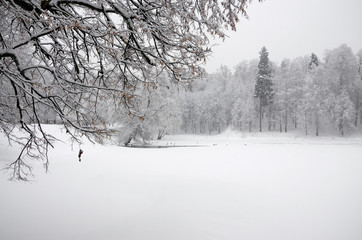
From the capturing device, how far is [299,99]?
3731 centimetres

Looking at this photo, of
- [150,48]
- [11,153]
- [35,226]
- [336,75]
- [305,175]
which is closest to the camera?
[150,48]

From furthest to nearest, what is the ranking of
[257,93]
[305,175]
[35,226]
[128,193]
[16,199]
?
[257,93], [305,175], [128,193], [16,199], [35,226]

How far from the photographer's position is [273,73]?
46062 millimetres

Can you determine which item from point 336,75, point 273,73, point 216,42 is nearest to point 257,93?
point 273,73

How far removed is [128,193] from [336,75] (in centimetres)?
4292

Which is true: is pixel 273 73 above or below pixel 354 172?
above

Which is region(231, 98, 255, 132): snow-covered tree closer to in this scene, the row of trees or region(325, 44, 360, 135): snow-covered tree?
the row of trees

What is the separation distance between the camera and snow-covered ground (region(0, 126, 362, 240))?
385cm

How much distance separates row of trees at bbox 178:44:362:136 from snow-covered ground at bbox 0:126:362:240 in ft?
92.2

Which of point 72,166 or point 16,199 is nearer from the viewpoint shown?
point 16,199

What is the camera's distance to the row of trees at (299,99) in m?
33.6

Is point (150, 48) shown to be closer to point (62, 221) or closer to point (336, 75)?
point (62, 221)

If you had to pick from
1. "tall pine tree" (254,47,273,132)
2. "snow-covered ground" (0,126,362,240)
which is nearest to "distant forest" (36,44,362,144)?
"tall pine tree" (254,47,273,132)

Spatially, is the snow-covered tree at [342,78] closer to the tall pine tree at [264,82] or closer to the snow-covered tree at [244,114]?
the tall pine tree at [264,82]
